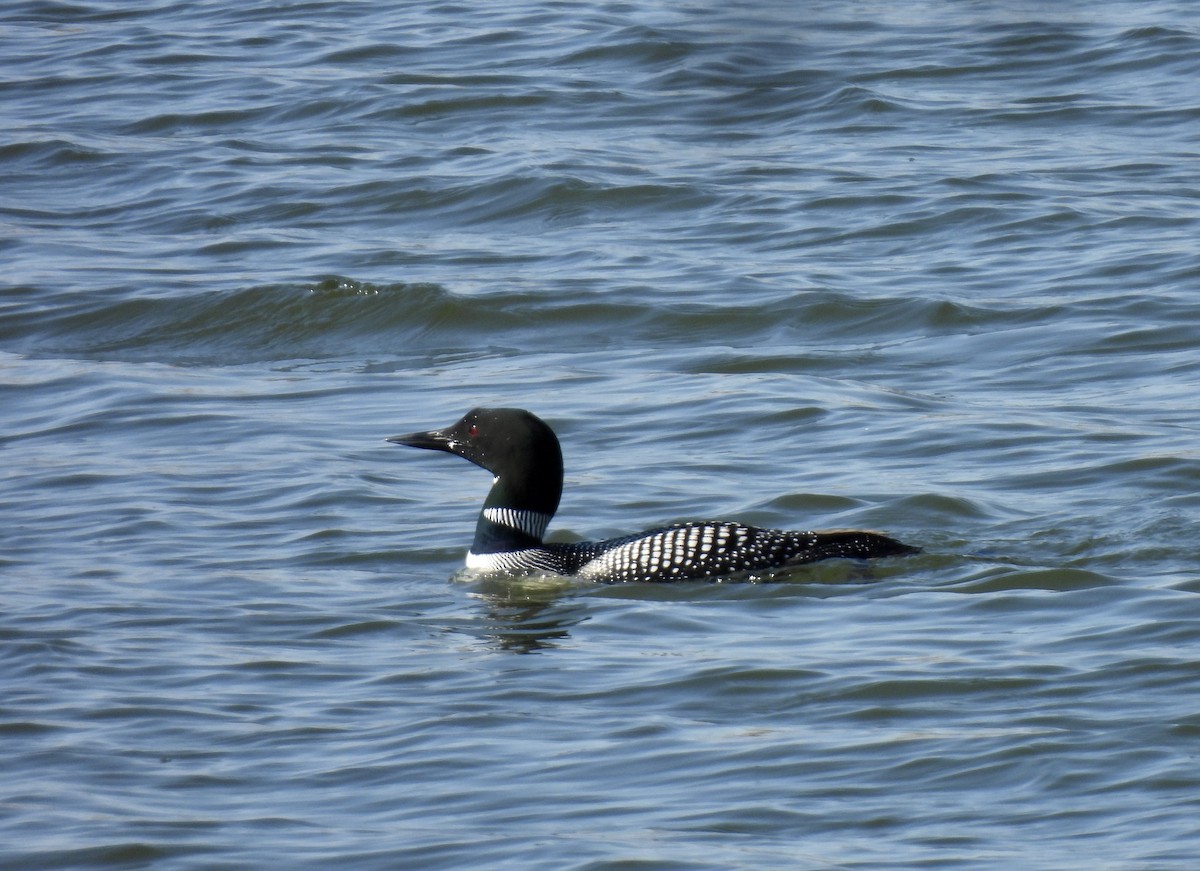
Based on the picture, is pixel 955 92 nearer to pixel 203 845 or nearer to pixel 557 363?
pixel 557 363

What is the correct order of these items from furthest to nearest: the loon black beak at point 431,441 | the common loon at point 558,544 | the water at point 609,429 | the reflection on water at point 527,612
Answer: the loon black beak at point 431,441, the common loon at point 558,544, the reflection on water at point 527,612, the water at point 609,429

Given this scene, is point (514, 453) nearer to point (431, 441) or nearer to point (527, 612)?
point (431, 441)

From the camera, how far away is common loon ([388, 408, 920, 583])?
7.34 metres

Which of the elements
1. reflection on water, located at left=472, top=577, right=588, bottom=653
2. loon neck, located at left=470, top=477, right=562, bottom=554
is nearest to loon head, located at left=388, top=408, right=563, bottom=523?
loon neck, located at left=470, top=477, right=562, bottom=554

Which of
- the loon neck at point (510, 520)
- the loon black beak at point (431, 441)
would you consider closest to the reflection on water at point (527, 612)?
the loon neck at point (510, 520)

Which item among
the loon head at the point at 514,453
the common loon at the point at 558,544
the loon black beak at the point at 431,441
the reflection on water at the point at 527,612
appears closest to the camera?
the reflection on water at the point at 527,612

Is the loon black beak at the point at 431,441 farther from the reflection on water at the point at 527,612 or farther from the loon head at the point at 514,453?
the reflection on water at the point at 527,612

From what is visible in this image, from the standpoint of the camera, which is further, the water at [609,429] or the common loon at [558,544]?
the common loon at [558,544]

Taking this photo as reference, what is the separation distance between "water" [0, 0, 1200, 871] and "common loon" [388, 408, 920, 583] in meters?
0.10

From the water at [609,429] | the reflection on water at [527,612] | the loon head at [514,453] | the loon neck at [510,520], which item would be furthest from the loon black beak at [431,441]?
the reflection on water at [527,612]

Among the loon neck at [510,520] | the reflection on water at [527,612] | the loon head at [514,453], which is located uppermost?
the loon head at [514,453]

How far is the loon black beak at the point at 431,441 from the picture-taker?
818 centimetres

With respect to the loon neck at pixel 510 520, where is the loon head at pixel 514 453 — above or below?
above

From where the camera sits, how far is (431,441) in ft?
27.0
